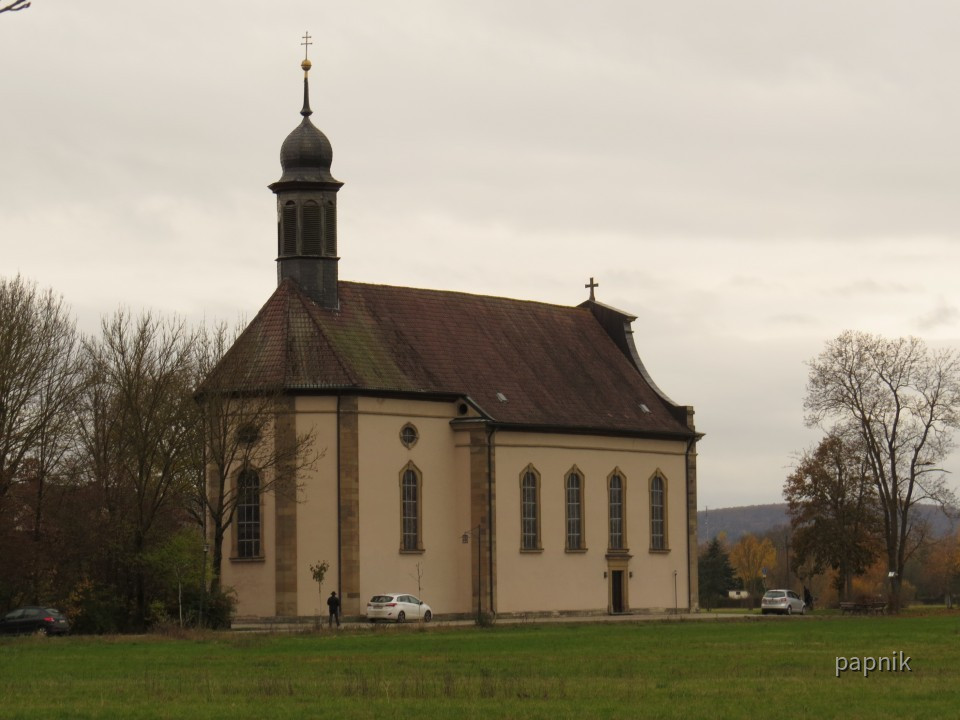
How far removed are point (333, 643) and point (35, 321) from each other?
59.0ft

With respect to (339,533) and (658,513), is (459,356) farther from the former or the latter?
(658,513)

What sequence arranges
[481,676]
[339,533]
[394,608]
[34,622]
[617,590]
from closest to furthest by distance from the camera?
[481,676] → [34,622] → [394,608] → [339,533] → [617,590]

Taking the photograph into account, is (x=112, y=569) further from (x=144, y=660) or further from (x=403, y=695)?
(x=403, y=695)

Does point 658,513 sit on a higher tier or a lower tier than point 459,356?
lower

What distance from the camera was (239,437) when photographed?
56812mm

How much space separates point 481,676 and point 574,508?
3243 centimetres

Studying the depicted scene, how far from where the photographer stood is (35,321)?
185ft

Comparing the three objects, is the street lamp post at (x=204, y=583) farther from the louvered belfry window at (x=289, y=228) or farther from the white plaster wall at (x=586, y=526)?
the louvered belfry window at (x=289, y=228)

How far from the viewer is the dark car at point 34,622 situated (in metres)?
49.5

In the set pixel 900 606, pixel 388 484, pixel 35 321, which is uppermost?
pixel 35 321

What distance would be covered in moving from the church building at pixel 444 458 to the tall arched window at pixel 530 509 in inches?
2.3

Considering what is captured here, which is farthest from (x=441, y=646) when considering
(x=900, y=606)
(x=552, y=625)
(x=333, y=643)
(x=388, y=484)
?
(x=900, y=606)

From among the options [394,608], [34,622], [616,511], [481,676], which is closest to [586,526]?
[616,511]

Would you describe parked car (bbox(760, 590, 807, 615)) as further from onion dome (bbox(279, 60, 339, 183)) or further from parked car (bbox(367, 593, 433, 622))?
onion dome (bbox(279, 60, 339, 183))
